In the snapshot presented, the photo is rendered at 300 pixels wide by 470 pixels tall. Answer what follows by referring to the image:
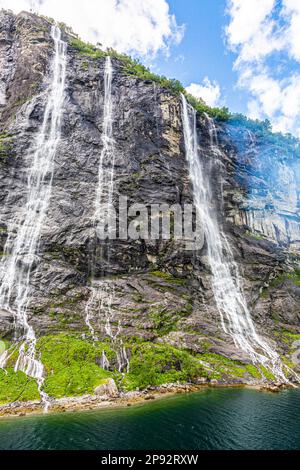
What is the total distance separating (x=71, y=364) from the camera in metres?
26.1

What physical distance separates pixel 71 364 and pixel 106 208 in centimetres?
1843

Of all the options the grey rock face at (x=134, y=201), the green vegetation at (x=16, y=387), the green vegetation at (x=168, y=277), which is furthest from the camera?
the green vegetation at (x=168, y=277)

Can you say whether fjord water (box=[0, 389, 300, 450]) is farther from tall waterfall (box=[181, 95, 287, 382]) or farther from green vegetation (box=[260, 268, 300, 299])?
green vegetation (box=[260, 268, 300, 299])

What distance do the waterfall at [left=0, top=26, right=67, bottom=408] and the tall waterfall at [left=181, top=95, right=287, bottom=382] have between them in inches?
749

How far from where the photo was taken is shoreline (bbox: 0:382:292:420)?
21.1 m

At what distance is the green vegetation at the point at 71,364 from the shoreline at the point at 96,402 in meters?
0.77

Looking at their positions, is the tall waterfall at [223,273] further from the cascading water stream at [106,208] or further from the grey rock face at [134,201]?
the cascading water stream at [106,208]

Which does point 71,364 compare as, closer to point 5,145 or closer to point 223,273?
point 223,273

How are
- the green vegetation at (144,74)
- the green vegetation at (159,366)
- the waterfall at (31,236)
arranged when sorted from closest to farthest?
the green vegetation at (159,366), the waterfall at (31,236), the green vegetation at (144,74)

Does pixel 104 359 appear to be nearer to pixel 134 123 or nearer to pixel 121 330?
pixel 121 330

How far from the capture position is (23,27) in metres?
52.8

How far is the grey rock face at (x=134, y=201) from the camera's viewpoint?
111 ft

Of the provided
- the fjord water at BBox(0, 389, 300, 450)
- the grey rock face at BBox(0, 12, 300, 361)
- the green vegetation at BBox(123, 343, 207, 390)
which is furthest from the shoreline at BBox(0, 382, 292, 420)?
the grey rock face at BBox(0, 12, 300, 361)

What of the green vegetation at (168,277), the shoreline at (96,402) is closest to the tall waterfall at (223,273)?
the green vegetation at (168,277)
